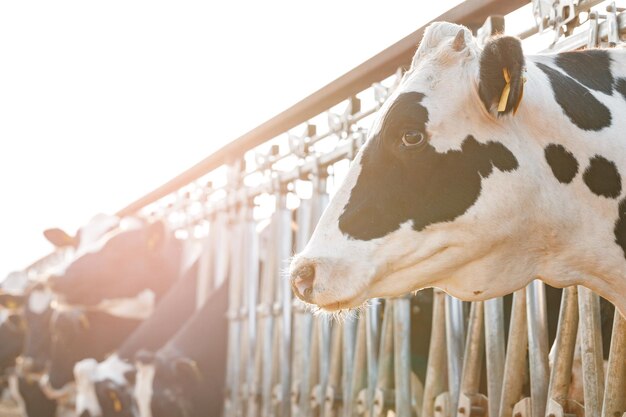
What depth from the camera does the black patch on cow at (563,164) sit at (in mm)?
2246

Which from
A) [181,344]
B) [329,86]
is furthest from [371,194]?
[181,344]

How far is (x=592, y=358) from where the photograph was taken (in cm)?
282

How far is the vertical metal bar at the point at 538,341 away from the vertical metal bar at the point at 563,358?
14 centimetres

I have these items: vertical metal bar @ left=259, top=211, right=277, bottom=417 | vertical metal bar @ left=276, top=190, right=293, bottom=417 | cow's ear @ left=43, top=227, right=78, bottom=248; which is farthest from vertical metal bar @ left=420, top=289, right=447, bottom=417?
cow's ear @ left=43, top=227, right=78, bottom=248

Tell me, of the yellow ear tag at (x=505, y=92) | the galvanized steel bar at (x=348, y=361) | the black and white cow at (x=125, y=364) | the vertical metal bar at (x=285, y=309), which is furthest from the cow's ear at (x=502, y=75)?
the black and white cow at (x=125, y=364)

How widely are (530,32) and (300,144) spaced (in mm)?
2086

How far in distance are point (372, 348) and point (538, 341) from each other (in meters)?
1.23

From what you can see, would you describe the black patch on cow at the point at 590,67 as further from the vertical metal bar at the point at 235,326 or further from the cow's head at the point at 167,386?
the vertical metal bar at the point at 235,326

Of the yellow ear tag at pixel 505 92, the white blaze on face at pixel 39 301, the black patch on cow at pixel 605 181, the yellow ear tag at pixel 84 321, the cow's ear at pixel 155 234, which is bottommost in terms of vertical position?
the black patch on cow at pixel 605 181

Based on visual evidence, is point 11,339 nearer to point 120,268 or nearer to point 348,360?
point 120,268

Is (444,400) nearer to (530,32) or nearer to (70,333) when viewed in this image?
(530,32)

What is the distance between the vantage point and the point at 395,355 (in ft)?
13.3

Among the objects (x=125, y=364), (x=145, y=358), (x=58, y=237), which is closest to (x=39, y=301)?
(x=58, y=237)

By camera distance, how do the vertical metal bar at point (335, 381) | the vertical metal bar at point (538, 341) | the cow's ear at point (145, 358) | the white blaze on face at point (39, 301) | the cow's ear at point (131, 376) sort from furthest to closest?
the white blaze on face at point (39, 301) < the cow's ear at point (131, 376) < the cow's ear at point (145, 358) < the vertical metal bar at point (335, 381) < the vertical metal bar at point (538, 341)
